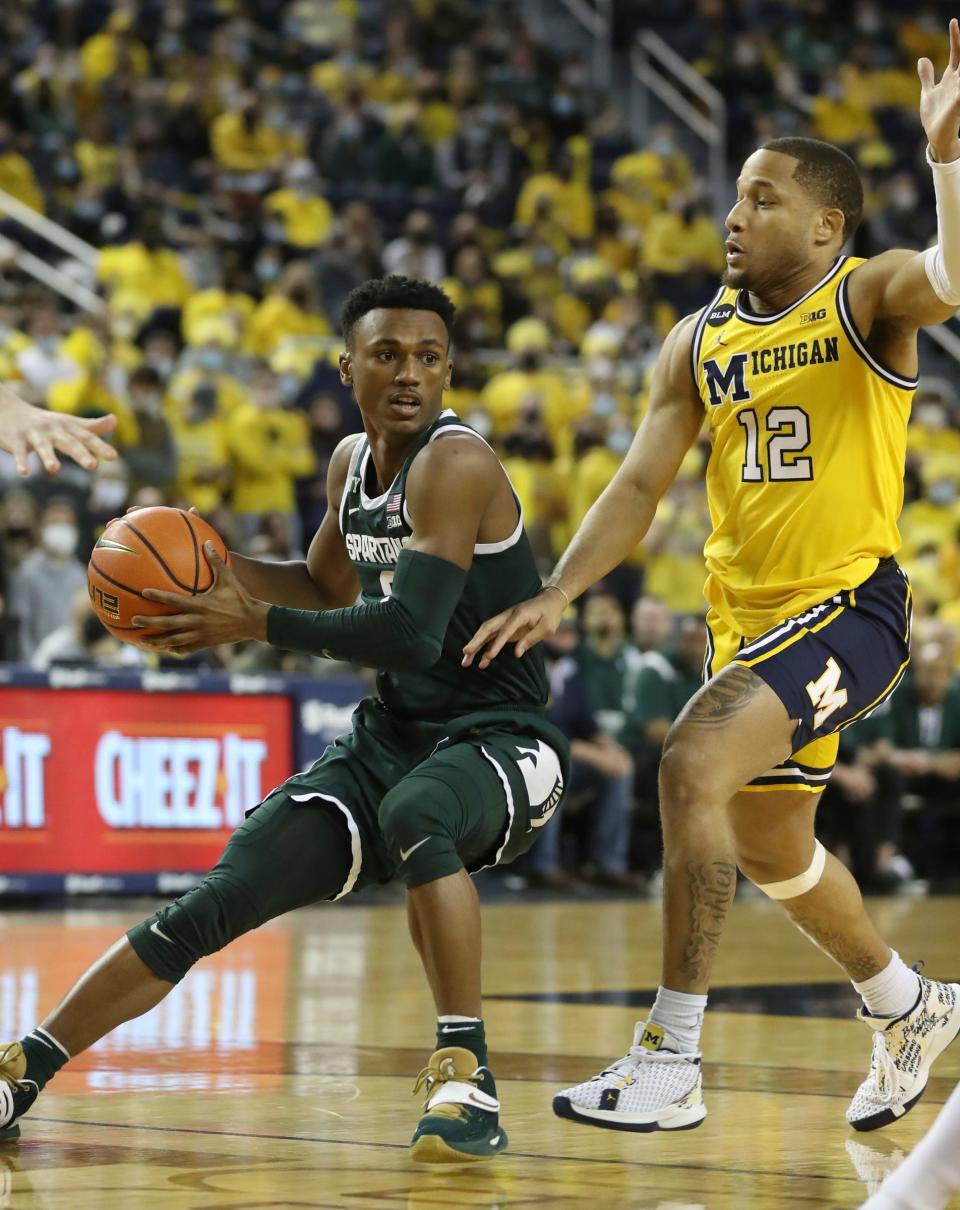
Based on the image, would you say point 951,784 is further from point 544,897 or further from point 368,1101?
point 368,1101

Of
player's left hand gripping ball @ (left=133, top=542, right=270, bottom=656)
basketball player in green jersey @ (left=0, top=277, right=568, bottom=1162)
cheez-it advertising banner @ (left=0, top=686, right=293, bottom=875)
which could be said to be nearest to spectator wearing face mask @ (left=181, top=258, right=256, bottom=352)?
cheez-it advertising banner @ (left=0, top=686, right=293, bottom=875)

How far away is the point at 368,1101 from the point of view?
17.3 feet

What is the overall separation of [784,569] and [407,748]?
0.97 meters

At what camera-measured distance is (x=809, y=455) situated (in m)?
4.94

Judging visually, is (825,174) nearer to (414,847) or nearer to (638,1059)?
(414,847)

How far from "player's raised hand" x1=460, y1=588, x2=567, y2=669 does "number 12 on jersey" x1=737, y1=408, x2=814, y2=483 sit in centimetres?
60

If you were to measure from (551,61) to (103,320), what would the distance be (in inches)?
356

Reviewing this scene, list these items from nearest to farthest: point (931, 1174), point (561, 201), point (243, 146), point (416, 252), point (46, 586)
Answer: point (931, 1174), point (46, 586), point (416, 252), point (243, 146), point (561, 201)

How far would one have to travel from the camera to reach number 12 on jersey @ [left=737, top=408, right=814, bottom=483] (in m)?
4.95

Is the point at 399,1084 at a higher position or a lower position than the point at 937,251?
lower

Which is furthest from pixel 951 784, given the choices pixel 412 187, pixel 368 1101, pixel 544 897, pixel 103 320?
pixel 368 1101

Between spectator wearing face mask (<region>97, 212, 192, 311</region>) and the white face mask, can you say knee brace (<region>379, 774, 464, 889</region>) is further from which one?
spectator wearing face mask (<region>97, 212, 192, 311</region>)

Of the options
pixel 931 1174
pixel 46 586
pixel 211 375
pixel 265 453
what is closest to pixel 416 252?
pixel 211 375

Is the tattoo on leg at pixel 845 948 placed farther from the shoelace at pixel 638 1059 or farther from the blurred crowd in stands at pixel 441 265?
the blurred crowd in stands at pixel 441 265
